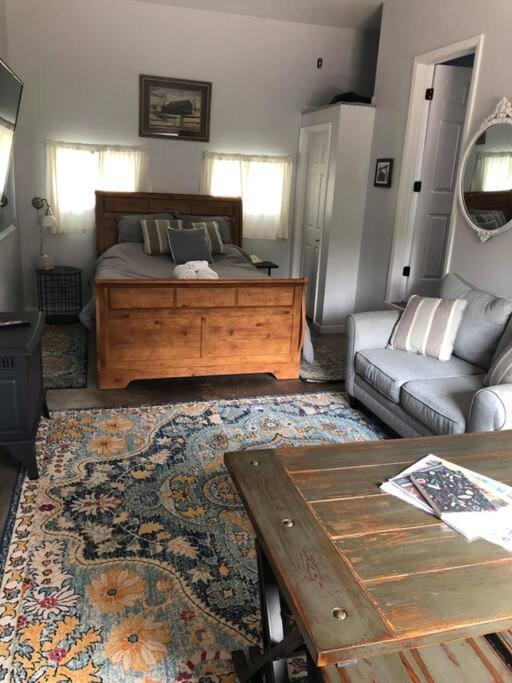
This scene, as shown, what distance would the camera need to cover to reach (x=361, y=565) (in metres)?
1.22

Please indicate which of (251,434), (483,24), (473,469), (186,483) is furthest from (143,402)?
(483,24)

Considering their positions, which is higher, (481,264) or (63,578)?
(481,264)

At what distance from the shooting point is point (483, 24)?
146 inches

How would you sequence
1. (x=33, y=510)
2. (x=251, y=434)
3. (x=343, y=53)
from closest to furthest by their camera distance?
1. (x=33, y=510)
2. (x=251, y=434)
3. (x=343, y=53)

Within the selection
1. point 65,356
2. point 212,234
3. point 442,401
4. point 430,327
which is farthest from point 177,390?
point 212,234

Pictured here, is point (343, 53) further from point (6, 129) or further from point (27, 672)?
point (27, 672)

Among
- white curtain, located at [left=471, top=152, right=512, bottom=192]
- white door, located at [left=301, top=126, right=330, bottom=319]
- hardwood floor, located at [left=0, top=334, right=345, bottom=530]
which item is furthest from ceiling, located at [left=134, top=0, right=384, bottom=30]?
hardwood floor, located at [left=0, top=334, right=345, bottom=530]

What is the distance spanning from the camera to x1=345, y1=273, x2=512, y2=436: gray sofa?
259cm

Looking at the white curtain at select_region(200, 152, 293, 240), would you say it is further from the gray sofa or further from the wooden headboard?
the gray sofa

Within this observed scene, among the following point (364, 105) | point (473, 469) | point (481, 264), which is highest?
point (364, 105)

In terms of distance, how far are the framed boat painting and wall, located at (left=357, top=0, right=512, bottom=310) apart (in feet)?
5.69

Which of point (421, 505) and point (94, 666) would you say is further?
point (94, 666)

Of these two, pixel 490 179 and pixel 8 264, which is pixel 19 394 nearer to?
pixel 8 264

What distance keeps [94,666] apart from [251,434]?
170 cm
